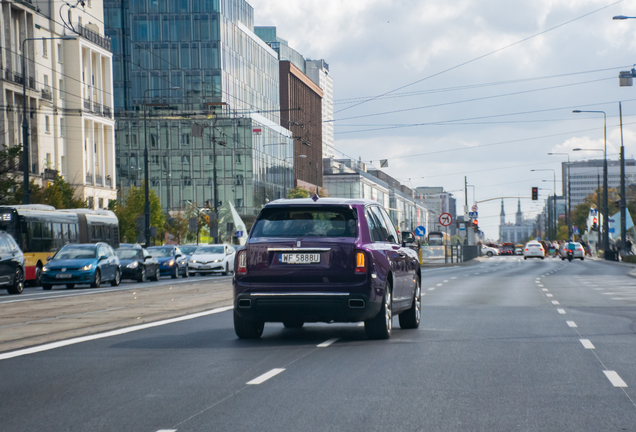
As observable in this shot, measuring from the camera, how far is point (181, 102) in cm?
9394

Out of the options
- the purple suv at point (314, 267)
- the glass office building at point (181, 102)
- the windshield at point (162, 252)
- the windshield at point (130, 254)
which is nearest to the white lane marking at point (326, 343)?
the purple suv at point (314, 267)

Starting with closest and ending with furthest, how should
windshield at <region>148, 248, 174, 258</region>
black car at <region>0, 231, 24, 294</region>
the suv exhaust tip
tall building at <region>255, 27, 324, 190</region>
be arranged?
the suv exhaust tip
black car at <region>0, 231, 24, 294</region>
windshield at <region>148, 248, 174, 258</region>
tall building at <region>255, 27, 324, 190</region>

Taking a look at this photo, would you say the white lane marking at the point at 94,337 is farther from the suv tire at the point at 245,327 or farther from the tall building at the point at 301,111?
the tall building at the point at 301,111

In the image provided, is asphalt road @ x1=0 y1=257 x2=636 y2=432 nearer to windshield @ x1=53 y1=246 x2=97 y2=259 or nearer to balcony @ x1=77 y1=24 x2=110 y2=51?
windshield @ x1=53 y1=246 x2=97 y2=259

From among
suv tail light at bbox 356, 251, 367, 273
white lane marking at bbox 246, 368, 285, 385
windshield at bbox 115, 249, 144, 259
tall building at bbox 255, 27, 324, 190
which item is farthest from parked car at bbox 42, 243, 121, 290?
tall building at bbox 255, 27, 324, 190

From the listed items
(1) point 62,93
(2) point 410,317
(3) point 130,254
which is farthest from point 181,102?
(2) point 410,317

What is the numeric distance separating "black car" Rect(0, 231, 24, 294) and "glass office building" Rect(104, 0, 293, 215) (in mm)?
62615

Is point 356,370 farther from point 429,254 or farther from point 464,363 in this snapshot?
point 429,254

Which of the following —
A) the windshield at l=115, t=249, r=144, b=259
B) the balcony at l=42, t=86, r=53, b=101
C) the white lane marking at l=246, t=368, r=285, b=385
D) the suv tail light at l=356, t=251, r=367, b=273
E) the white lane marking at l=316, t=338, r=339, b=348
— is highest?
the balcony at l=42, t=86, r=53, b=101

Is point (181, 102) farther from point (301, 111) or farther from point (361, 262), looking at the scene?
point (361, 262)

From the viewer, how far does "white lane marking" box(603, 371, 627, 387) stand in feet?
29.4

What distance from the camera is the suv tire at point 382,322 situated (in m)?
12.8

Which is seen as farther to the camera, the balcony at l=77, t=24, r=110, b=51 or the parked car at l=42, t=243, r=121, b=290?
the balcony at l=77, t=24, r=110, b=51

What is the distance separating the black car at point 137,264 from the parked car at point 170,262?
2513 millimetres
